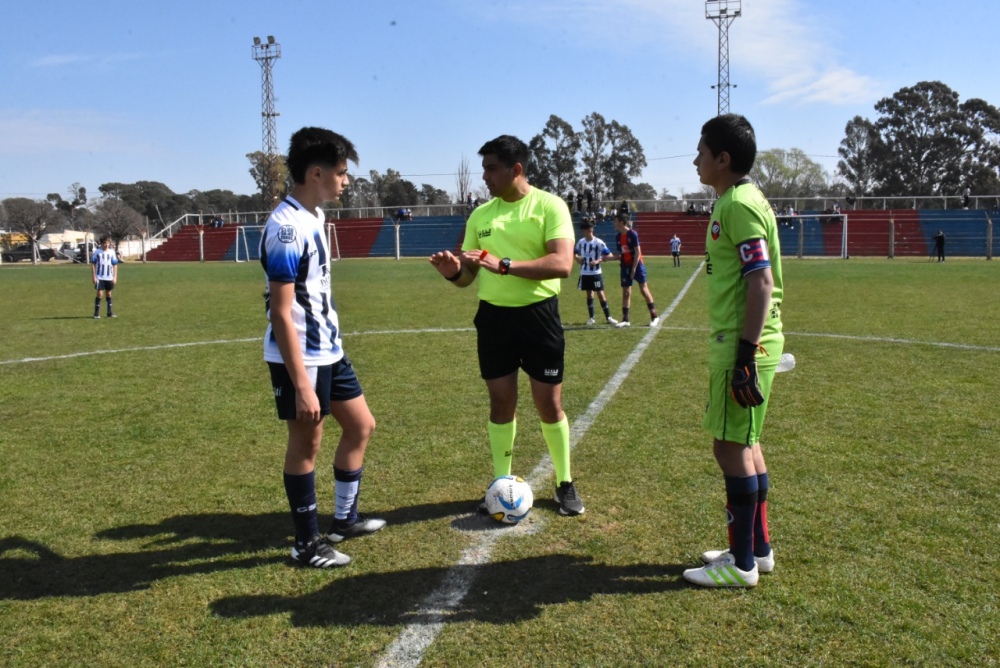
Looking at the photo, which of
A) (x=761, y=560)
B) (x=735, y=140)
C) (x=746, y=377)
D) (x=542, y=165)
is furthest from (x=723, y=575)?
(x=542, y=165)

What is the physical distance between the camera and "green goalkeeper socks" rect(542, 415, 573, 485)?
15.2ft

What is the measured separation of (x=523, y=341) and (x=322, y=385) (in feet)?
4.15

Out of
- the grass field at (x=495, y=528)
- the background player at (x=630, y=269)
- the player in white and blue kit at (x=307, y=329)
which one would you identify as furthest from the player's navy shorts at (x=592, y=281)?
the player in white and blue kit at (x=307, y=329)

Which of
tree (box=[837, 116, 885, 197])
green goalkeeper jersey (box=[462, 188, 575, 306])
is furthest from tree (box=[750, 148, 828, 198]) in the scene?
green goalkeeper jersey (box=[462, 188, 575, 306])

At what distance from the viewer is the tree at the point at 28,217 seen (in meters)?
69.2

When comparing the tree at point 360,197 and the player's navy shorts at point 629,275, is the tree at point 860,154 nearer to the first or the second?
the tree at point 360,197

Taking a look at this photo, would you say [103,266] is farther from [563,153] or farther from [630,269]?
[563,153]

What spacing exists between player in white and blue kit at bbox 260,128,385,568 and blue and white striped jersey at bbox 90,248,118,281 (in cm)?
1438

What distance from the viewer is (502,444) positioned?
4.71 m

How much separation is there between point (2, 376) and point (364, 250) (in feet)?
142

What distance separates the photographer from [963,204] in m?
46.8

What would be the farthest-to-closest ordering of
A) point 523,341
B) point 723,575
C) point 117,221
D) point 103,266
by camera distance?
1. point 117,221
2. point 103,266
3. point 523,341
4. point 723,575

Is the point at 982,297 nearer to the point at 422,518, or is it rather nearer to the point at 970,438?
the point at 970,438

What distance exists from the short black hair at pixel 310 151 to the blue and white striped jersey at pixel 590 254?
10171 mm
